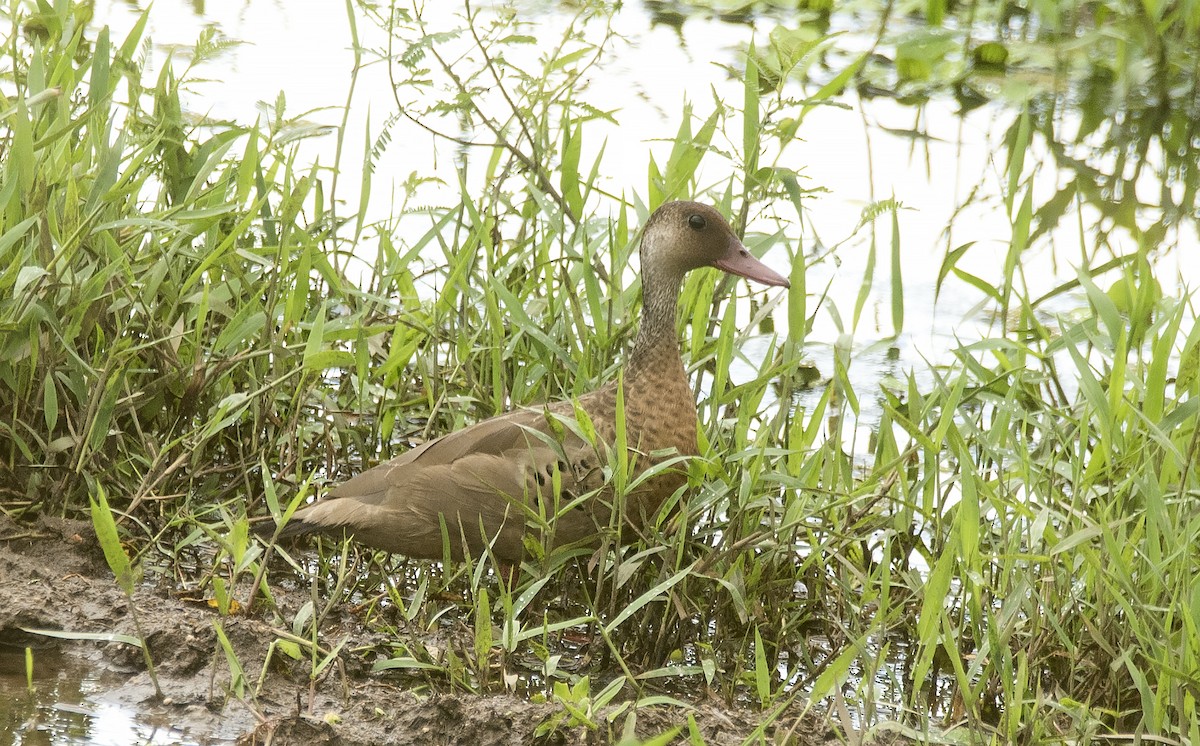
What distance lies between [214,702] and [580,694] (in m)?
0.81

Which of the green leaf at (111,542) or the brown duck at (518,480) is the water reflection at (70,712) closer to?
the green leaf at (111,542)

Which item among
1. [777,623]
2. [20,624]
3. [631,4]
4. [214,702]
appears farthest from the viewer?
[631,4]

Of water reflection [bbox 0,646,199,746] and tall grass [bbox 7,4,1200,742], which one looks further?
tall grass [bbox 7,4,1200,742]

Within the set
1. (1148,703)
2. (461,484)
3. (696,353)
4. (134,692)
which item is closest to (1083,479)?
(1148,703)

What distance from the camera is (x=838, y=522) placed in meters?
3.80

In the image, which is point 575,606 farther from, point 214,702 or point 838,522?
point 214,702

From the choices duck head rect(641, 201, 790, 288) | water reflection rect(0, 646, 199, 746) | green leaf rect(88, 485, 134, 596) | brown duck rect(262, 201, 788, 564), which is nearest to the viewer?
green leaf rect(88, 485, 134, 596)

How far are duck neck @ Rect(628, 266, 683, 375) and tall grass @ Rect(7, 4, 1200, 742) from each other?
0.31ft

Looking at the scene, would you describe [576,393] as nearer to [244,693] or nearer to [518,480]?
[518,480]

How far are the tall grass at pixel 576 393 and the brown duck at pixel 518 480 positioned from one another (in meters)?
0.10

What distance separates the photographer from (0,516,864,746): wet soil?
299cm

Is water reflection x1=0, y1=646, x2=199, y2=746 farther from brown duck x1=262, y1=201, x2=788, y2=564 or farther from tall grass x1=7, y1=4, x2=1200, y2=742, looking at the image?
brown duck x1=262, y1=201, x2=788, y2=564

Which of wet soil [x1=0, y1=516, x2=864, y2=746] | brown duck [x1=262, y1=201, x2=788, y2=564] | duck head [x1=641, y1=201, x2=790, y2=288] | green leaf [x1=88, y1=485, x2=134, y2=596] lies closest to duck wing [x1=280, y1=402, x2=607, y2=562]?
brown duck [x1=262, y1=201, x2=788, y2=564]

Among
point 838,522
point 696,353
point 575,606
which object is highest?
point 696,353
